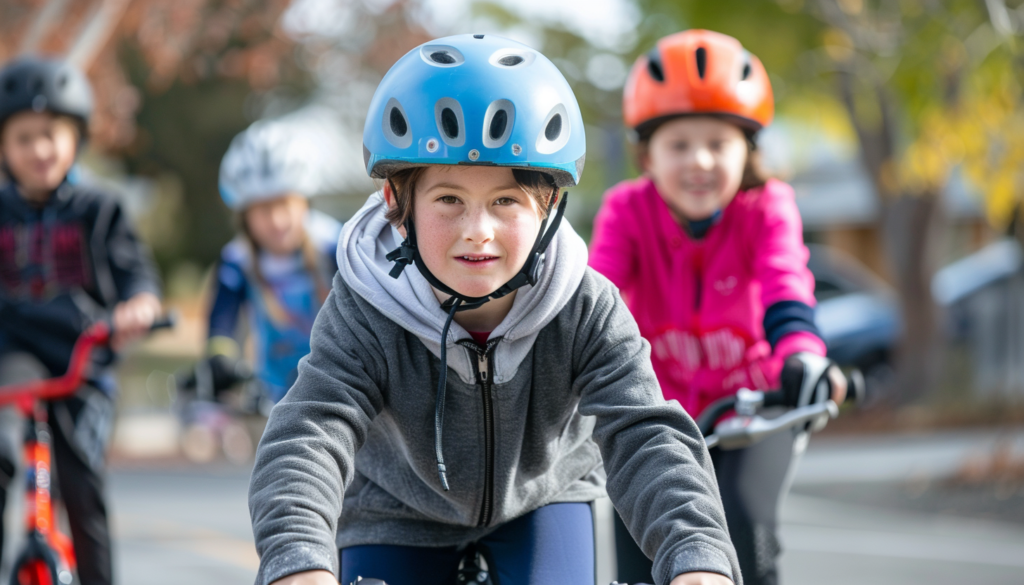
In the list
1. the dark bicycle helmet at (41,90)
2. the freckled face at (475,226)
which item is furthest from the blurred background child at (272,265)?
the freckled face at (475,226)

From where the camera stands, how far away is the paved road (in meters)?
7.68

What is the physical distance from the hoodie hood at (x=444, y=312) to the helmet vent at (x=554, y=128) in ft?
0.70

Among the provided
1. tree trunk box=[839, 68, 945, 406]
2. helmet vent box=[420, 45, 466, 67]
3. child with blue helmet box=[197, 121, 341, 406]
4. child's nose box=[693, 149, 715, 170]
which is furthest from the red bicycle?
tree trunk box=[839, 68, 945, 406]

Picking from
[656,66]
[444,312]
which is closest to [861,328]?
[656,66]

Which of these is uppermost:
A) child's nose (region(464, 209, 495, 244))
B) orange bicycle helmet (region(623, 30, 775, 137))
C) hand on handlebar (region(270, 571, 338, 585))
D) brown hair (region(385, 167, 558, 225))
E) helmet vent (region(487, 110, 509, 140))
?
orange bicycle helmet (region(623, 30, 775, 137))

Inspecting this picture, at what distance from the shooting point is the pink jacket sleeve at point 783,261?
11.9ft

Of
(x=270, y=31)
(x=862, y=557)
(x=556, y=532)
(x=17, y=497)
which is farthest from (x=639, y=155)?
(x=270, y=31)

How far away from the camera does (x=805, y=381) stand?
3.33 metres

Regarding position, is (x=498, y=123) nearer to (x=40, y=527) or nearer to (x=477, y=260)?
(x=477, y=260)

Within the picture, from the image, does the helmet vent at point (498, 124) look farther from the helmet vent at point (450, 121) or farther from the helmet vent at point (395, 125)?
the helmet vent at point (395, 125)

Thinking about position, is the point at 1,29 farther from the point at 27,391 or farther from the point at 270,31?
the point at 27,391

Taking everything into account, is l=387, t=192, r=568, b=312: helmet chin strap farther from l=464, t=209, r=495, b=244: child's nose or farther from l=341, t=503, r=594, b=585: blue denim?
l=341, t=503, r=594, b=585: blue denim

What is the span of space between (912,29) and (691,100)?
7780 mm

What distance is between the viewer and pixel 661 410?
A: 258cm
